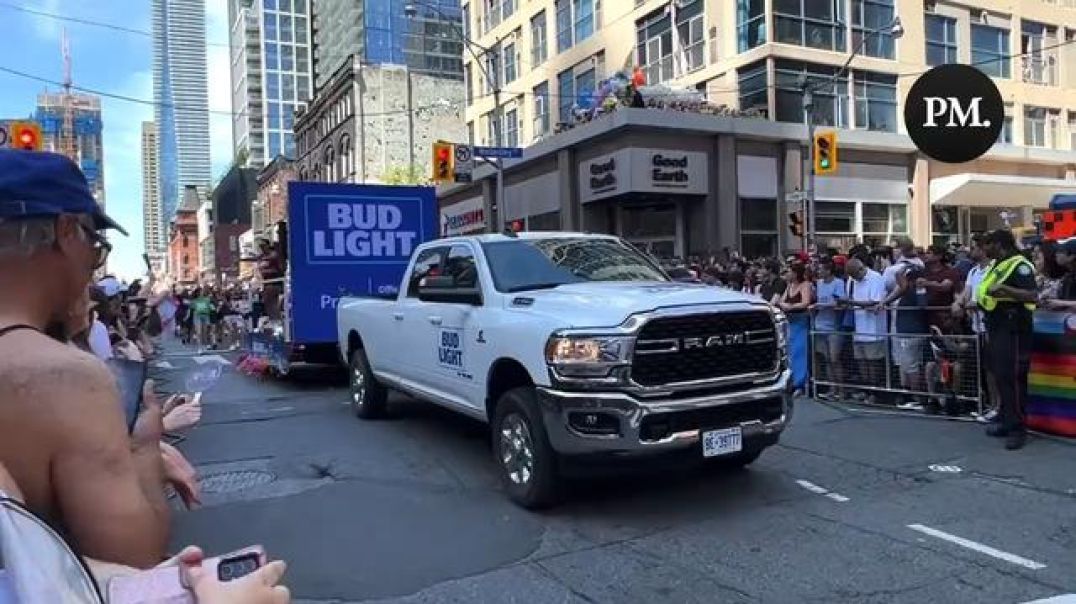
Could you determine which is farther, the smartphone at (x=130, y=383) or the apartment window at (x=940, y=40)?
the apartment window at (x=940, y=40)

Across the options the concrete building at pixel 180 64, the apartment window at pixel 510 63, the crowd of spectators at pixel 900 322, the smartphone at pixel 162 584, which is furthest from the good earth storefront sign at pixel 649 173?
the smartphone at pixel 162 584

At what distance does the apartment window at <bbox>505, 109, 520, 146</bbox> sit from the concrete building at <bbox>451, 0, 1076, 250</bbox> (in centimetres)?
320

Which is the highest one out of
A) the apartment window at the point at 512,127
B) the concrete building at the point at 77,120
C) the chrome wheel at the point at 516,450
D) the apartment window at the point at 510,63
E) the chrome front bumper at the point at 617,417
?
the apartment window at the point at 510,63

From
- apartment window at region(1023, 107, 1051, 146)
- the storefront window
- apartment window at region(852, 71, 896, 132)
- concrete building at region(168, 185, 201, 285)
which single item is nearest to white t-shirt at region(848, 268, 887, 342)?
the storefront window

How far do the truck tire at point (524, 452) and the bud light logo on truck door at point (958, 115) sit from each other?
1155cm

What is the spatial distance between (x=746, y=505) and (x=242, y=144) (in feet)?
406

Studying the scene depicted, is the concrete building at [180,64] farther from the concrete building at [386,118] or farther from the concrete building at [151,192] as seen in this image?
the concrete building at [386,118]

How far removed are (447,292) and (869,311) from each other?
5.58 meters

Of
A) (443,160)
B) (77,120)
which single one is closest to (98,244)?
(443,160)

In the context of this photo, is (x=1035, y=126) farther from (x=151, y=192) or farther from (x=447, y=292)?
(x=151, y=192)

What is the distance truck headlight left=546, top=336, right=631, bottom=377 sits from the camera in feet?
18.7

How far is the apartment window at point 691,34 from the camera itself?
29.6 m

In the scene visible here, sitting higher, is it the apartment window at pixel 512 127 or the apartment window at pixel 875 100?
the apartment window at pixel 512 127

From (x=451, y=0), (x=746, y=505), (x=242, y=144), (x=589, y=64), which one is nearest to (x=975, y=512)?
(x=746, y=505)
